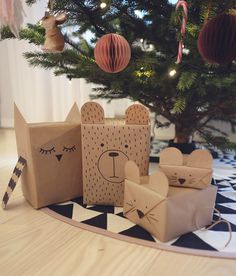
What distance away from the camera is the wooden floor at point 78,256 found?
1.62 ft

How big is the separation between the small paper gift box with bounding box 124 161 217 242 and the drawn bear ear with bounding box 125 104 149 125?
0.43 feet

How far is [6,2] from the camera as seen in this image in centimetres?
71

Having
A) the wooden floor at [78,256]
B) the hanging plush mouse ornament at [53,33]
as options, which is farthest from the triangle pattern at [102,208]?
the hanging plush mouse ornament at [53,33]

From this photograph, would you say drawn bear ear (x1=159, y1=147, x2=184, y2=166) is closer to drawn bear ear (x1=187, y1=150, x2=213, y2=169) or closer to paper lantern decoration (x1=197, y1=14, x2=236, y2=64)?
drawn bear ear (x1=187, y1=150, x2=213, y2=169)

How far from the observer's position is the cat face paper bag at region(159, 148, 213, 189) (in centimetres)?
62

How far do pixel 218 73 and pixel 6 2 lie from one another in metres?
0.60

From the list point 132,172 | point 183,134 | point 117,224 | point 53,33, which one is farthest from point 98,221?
point 53,33

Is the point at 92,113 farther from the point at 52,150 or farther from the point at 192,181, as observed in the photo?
the point at 192,181

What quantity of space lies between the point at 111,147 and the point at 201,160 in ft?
0.78

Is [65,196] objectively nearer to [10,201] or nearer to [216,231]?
[10,201]

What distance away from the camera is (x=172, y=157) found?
0.67 m

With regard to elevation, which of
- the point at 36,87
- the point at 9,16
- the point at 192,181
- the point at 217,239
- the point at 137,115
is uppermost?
the point at 9,16

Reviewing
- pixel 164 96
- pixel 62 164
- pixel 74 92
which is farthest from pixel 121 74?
pixel 74 92

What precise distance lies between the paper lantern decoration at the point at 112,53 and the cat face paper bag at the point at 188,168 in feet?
0.83
